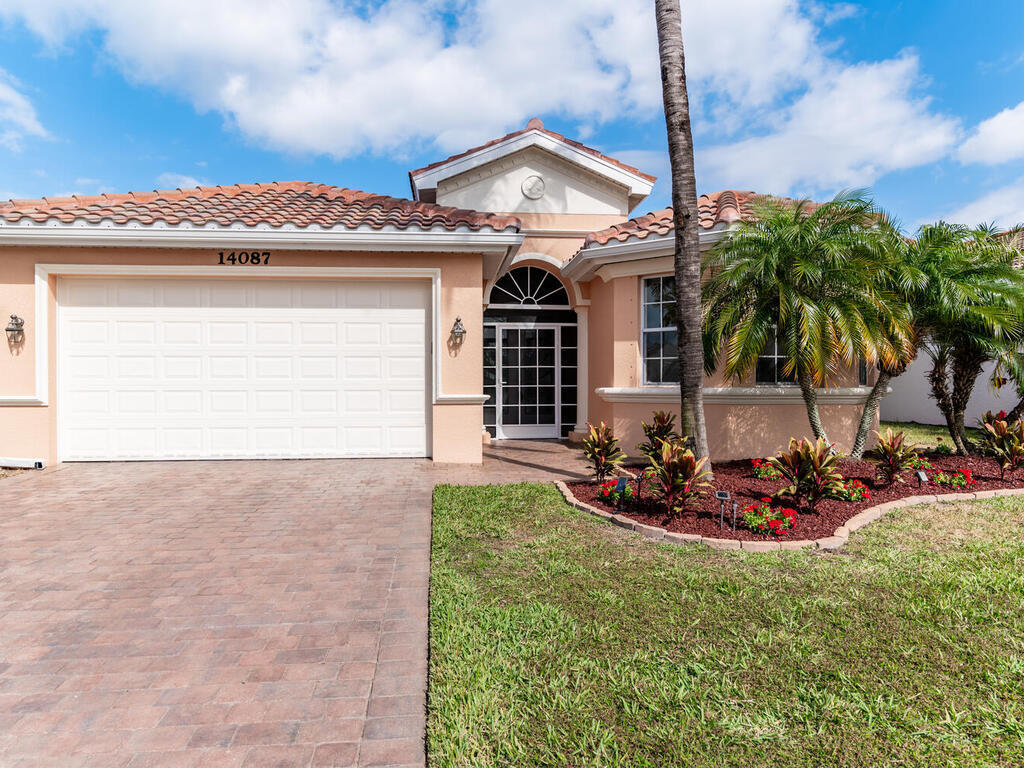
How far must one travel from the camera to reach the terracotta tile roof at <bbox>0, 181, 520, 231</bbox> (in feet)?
27.6

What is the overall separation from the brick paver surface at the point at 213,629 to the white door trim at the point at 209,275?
249 centimetres

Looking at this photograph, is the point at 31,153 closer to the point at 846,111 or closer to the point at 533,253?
the point at 533,253

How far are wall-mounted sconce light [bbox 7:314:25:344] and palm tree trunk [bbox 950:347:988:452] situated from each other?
14.8 m

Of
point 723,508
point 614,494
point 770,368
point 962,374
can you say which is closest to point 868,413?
point 770,368

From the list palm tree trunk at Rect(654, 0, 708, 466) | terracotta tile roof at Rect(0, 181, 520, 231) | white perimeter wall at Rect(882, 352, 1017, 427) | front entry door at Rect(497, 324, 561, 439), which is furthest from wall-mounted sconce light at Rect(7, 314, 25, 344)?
white perimeter wall at Rect(882, 352, 1017, 427)

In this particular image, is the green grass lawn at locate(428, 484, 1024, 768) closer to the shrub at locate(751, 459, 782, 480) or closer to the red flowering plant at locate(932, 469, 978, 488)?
the shrub at locate(751, 459, 782, 480)

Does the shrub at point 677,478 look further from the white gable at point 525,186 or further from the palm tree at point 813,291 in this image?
the white gable at point 525,186

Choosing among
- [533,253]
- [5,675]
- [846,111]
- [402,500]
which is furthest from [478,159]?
[5,675]

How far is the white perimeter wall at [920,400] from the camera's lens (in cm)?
1444

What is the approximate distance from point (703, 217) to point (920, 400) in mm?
12000

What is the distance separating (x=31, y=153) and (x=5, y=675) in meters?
14.5

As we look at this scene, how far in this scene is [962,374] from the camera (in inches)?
340

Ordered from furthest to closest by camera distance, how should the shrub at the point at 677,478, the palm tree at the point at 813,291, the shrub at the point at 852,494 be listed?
the palm tree at the point at 813,291, the shrub at the point at 852,494, the shrub at the point at 677,478

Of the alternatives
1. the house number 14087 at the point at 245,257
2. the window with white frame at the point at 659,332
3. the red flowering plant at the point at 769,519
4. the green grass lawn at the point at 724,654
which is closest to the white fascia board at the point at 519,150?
the window with white frame at the point at 659,332
